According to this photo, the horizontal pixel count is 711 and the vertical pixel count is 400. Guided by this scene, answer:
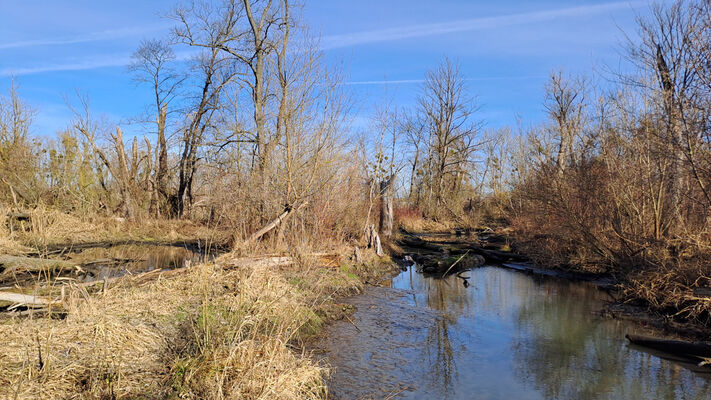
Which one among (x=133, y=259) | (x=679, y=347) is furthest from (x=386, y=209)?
(x=679, y=347)

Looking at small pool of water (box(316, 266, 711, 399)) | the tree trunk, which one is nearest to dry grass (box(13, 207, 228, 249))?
the tree trunk

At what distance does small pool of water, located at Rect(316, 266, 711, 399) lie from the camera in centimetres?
539

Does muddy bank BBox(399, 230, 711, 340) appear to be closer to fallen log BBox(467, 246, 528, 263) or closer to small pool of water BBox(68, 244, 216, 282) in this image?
fallen log BBox(467, 246, 528, 263)

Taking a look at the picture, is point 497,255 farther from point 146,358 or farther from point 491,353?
point 146,358

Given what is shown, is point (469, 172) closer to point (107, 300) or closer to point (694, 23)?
point (694, 23)

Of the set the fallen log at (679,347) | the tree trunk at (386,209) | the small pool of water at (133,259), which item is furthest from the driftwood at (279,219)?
the fallen log at (679,347)

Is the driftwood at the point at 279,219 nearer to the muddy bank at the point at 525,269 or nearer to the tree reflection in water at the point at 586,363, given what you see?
the muddy bank at the point at 525,269

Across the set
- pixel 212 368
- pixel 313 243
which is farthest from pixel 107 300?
pixel 313 243

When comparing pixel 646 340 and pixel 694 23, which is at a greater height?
pixel 694 23

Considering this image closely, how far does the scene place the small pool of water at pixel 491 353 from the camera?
5.39 metres

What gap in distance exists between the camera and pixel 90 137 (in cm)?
2088

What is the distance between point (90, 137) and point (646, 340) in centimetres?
2184

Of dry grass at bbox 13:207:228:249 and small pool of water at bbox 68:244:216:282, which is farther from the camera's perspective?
dry grass at bbox 13:207:228:249

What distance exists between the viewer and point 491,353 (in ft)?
21.9
